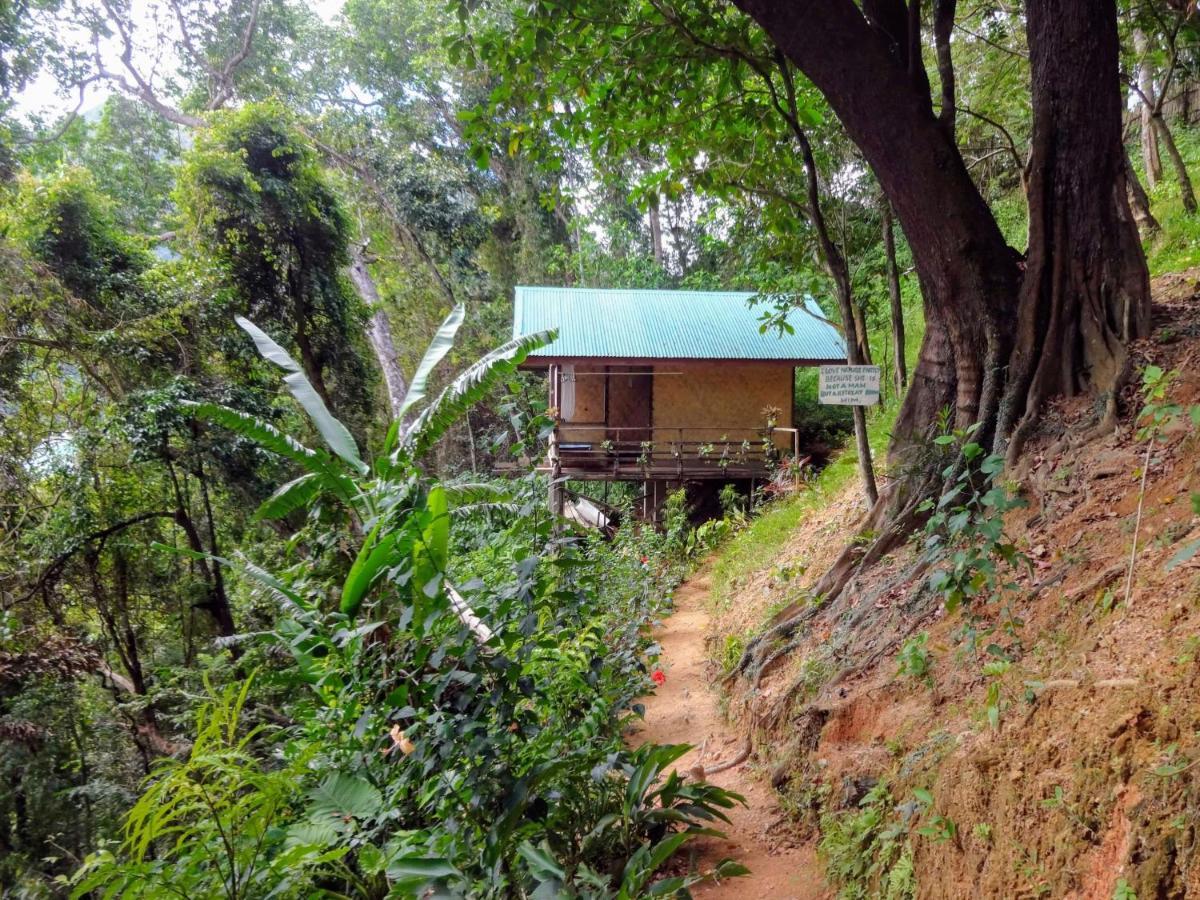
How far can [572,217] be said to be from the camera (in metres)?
23.1

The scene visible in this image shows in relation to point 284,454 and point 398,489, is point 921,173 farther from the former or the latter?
point 284,454

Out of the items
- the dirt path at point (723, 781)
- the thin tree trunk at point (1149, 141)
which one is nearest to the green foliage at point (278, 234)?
the dirt path at point (723, 781)

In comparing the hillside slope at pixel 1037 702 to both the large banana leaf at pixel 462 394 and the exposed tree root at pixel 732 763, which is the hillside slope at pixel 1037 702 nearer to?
the exposed tree root at pixel 732 763

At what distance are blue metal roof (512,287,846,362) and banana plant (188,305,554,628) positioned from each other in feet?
24.5

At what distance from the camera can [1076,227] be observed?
3709 millimetres

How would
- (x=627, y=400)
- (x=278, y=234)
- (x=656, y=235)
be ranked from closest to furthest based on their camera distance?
(x=278, y=234) < (x=627, y=400) < (x=656, y=235)

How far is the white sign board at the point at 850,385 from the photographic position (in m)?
4.64

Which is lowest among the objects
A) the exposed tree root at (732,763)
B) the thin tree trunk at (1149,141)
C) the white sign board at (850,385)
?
the exposed tree root at (732,763)

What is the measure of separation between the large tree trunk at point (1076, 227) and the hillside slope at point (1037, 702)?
0.18m

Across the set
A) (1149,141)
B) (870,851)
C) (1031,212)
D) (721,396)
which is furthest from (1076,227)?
(721,396)

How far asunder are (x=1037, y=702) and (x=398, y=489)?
2.54 metres

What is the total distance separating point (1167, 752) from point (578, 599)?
1.89 meters

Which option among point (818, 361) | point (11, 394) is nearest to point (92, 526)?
point (11, 394)

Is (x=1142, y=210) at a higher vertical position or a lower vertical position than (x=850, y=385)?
higher
